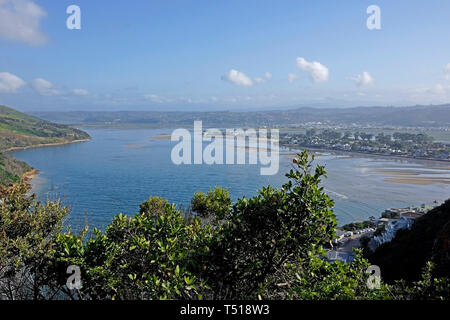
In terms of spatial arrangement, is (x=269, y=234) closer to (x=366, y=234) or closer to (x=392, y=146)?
(x=366, y=234)

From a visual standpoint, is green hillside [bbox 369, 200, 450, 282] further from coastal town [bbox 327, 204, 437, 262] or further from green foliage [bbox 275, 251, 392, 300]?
green foliage [bbox 275, 251, 392, 300]

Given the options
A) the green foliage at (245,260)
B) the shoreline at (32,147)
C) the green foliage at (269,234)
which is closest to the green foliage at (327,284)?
the green foliage at (245,260)

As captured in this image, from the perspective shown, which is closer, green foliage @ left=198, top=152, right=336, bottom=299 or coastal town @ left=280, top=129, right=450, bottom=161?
green foliage @ left=198, top=152, right=336, bottom=299

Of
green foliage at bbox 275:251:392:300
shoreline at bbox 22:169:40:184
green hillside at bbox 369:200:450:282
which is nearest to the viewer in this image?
green foliage at bbox 275:251:392:300

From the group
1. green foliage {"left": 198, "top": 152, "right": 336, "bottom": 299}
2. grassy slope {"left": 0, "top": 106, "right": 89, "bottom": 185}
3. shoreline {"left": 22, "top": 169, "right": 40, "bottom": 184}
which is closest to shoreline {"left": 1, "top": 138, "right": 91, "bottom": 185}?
shoreline {"left": 22, "top": 169, "right": 40, "bottom": 184}

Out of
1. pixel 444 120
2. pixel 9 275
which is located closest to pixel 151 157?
pixel 9 275

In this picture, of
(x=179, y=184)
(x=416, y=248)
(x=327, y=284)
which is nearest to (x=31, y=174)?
(x=179, y=184)

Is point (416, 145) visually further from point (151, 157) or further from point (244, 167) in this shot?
point (151, 157)

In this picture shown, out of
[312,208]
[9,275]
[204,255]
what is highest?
[312,208]
